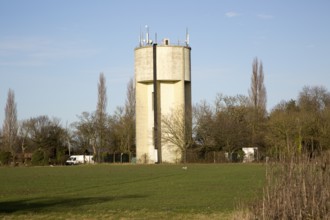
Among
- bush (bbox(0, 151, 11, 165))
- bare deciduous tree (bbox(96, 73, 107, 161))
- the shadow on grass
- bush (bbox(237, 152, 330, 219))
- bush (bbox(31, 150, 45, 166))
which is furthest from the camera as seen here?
bare deciduous tree (bbox(96, 73, 107, 161))

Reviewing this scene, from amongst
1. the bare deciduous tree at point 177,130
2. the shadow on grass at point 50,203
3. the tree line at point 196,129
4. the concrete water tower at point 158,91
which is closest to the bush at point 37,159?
the tree line at point 196,129

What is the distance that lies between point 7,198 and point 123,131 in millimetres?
65626

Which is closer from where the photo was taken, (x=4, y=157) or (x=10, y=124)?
(x=4, y=157)

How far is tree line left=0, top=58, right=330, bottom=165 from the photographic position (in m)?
68.1

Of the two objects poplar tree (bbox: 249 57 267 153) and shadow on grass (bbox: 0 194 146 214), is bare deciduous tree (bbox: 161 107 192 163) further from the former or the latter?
shadow on grass (bbox: 0 194 146 214)

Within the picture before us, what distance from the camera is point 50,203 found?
20.1 m

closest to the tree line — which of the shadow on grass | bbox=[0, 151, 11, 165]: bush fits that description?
bbox=[0, 151, 11, 165]: bush

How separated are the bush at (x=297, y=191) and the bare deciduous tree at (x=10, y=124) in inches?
3209

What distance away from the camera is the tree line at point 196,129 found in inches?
2680

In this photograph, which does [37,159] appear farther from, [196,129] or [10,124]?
[196,129]

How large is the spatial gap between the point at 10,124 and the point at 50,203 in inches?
2794

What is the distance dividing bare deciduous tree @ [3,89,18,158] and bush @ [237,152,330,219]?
3209 inches

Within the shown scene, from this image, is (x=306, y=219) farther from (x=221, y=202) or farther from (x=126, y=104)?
(x=126, y=104)

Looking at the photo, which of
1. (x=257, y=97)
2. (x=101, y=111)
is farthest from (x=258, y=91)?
(x=101, y=111)
